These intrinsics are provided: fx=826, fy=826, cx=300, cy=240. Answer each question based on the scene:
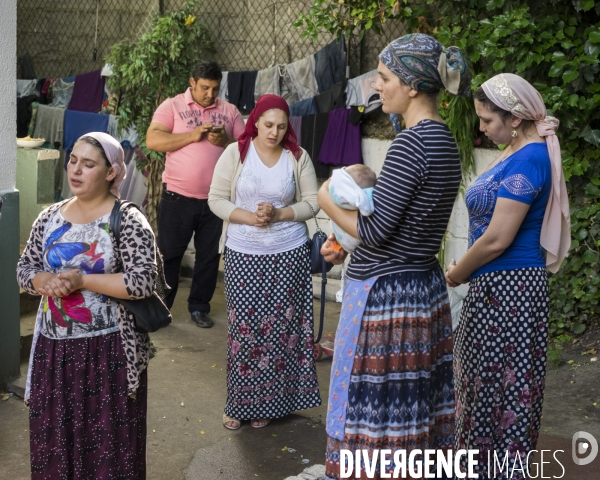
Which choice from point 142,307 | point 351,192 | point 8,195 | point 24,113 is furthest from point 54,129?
point 351,192

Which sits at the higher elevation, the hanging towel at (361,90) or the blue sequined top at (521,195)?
the hanging towel at (361,90)

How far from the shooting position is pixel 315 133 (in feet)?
25.6

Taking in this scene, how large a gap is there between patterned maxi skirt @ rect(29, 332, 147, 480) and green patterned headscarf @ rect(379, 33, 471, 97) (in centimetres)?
156

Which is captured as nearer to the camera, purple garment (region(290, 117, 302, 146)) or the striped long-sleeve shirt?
the striped long-sleeve shirt

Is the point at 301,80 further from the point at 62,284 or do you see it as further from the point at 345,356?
the point at 345,356

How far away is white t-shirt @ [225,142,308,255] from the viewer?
463 cm

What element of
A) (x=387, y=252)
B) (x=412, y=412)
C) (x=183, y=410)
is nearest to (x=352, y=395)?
(x=412, y=412)

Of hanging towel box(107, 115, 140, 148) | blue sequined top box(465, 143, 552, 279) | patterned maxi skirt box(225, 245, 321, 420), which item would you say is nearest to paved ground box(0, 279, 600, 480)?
patterned maxi skirt box(225, 245, 321, 420)

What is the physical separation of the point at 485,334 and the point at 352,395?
0.90m

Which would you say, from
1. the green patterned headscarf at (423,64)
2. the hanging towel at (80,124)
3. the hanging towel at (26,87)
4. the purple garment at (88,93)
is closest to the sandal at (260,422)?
the green patterned headscarf at (423,64)

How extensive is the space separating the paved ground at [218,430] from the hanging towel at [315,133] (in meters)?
2.45

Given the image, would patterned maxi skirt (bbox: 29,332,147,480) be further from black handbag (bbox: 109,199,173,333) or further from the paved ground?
the paved ground

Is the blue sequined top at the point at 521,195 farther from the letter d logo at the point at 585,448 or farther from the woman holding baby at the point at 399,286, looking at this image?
the letter d logo at the point at 585,448

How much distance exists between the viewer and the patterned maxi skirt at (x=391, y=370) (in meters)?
2.96
